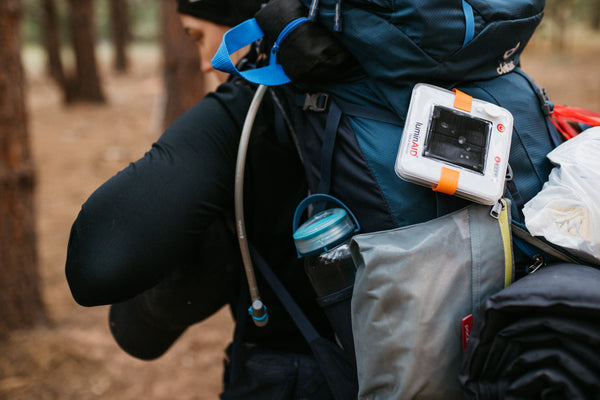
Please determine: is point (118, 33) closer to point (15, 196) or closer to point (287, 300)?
point (15, 196)

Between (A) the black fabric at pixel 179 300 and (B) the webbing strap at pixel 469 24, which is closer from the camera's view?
(B) the webbing strap at pixel 469 24

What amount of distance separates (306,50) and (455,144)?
0.44 m

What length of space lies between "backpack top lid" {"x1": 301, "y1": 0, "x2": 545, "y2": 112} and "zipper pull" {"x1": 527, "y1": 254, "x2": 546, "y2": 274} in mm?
468

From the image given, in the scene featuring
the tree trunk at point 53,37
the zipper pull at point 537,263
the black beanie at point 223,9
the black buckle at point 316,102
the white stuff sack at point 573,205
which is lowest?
the tree trunk at point 53,37

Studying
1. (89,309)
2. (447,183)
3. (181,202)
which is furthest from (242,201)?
(89,309)

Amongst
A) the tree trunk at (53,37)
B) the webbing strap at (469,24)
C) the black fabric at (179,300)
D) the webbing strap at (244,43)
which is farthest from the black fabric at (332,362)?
the tree trunk at (53,37)

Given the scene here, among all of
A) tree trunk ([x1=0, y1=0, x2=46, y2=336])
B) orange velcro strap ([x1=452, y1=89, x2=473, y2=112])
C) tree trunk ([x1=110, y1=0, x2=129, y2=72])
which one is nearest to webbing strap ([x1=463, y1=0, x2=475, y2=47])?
orange velcro strap ([x1=452, y1=89, x2=473, y2=112])

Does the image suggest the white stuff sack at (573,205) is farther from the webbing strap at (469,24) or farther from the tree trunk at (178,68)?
the tree trunk at (178,68)

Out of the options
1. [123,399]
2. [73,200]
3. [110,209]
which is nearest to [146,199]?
[110,209]

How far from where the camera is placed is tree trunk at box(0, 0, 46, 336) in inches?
106

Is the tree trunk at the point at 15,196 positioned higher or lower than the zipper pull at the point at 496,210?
lower

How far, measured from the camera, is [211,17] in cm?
174

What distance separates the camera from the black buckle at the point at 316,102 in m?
1.26

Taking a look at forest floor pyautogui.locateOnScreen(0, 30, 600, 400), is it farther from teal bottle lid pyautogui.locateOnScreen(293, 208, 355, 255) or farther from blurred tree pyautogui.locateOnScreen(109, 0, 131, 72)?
blurred tree pyautogui.locateOnScreen(109, 0, 131, 72)
